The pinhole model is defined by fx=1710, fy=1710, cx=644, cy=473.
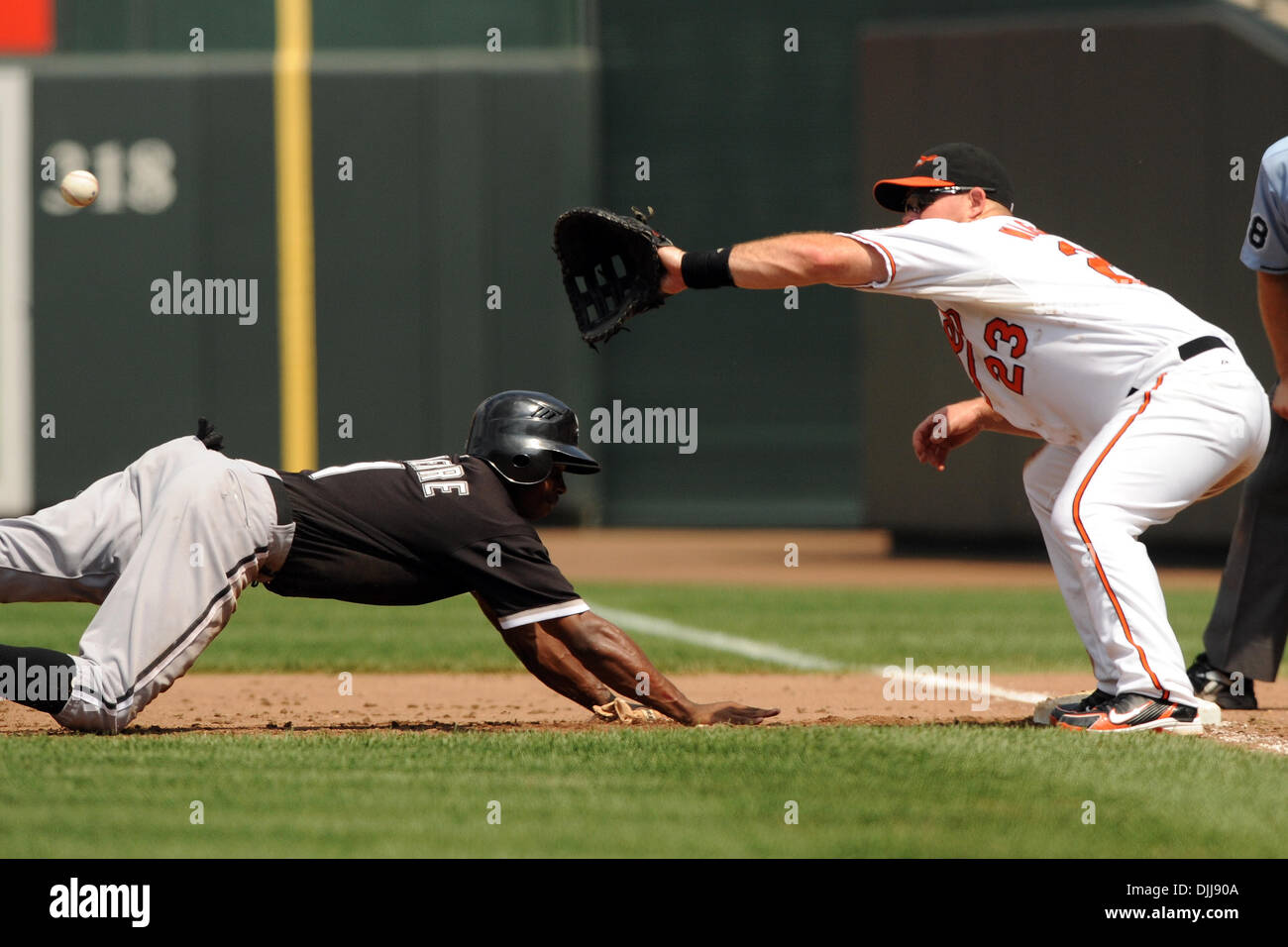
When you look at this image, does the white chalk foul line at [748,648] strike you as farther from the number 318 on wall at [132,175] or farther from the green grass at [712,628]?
the number 318 on wall at [132,175]

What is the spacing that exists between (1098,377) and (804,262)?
3.16ft

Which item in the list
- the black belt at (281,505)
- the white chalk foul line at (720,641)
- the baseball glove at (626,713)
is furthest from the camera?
the white chalk foul line at (720,641)

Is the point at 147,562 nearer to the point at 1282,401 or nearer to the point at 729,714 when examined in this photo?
the point at 729,714

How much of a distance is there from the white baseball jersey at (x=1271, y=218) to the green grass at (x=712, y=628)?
243 cm

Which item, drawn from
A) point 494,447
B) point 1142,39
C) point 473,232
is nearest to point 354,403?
point 473,232

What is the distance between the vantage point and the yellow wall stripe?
1636 centimetres

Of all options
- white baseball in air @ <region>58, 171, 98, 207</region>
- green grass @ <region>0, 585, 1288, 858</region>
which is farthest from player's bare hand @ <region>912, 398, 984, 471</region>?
white baseball in air @ <region>58, 171, 98, 207</region>

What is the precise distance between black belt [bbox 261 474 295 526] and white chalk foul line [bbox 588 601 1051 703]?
2.79 m

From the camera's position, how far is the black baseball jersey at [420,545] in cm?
490

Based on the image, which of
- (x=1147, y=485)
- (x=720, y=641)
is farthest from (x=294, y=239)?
(x=1147, y=485)

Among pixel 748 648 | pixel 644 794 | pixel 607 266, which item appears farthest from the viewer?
pixel 748 648

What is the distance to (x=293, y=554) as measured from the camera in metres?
5.00

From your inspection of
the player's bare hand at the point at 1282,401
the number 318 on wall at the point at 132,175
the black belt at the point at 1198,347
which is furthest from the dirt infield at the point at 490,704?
the number 318 on wall at the point at 132,175

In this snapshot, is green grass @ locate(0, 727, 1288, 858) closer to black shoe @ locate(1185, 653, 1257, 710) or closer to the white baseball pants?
the white baseball pants
